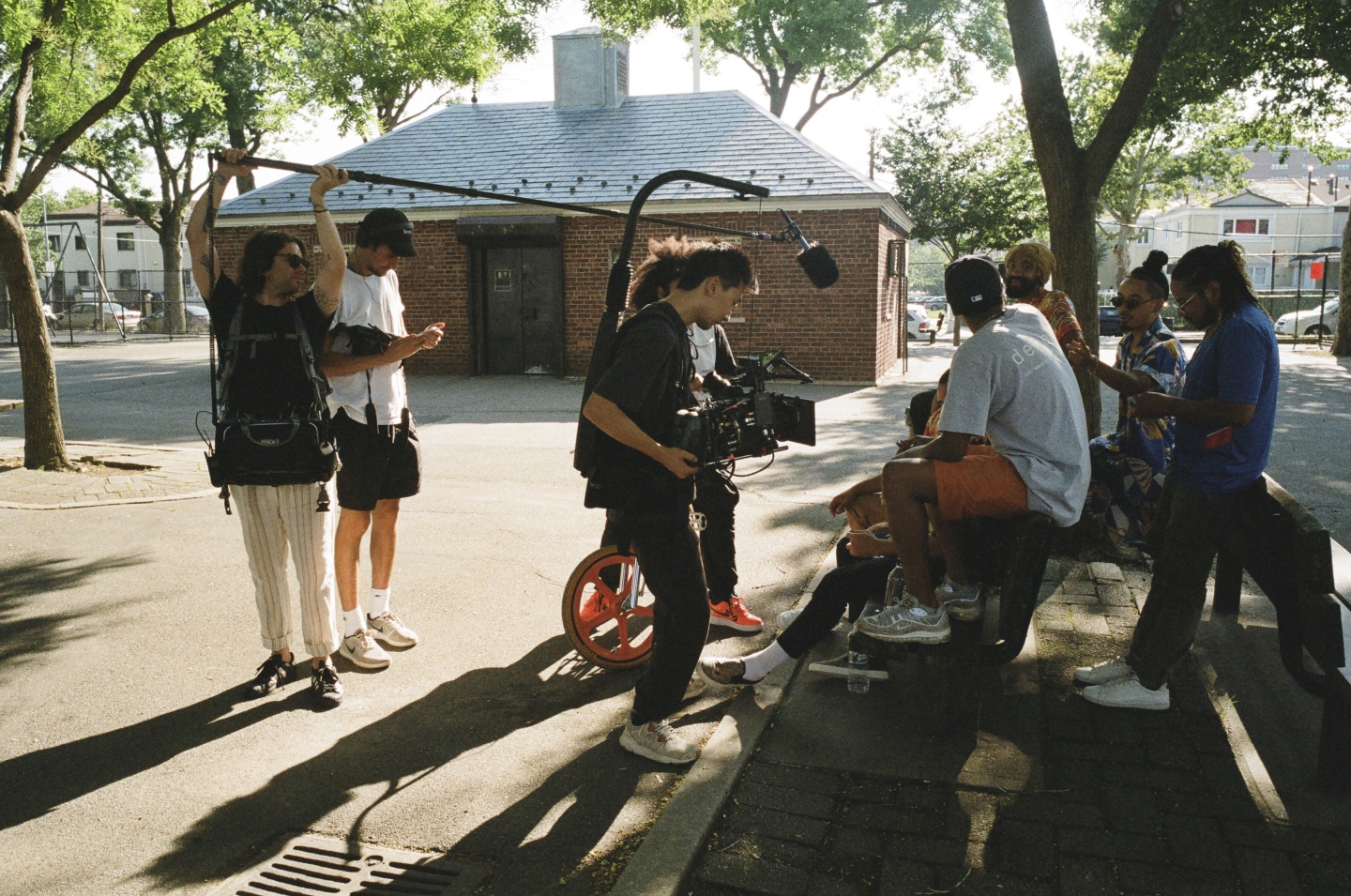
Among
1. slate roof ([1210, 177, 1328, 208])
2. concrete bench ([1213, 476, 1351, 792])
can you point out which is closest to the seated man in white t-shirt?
concrete bench ([1213, 476, 1351, 792])

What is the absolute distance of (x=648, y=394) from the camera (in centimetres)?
348

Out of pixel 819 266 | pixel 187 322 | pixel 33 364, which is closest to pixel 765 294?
pixel 33 364

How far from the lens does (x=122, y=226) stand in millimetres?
76625

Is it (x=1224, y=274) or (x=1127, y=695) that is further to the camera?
(x=1127, y=695)

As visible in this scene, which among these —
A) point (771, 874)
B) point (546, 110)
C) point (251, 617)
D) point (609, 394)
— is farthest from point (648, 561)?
point (546, 110)

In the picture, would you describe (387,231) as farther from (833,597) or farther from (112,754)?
(833,597)

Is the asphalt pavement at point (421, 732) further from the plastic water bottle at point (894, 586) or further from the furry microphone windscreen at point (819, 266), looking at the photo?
the furry microphone windscreen at point (819, 266)

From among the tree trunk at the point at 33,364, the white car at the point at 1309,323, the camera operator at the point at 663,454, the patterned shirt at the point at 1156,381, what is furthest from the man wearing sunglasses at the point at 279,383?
the white car at the point at 1309,323

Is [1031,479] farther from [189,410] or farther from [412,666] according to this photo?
[189,410]

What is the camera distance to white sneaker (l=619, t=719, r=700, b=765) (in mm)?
3875

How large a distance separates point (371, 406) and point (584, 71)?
20.1m

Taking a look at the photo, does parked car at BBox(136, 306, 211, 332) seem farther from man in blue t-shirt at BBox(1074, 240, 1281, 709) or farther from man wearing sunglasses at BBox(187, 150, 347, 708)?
man in blue t-shirt at BBox(1074, 240, 1281, 709)

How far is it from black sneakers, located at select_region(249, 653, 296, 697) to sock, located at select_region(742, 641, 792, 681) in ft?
6.82

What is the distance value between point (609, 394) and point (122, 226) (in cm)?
8538
